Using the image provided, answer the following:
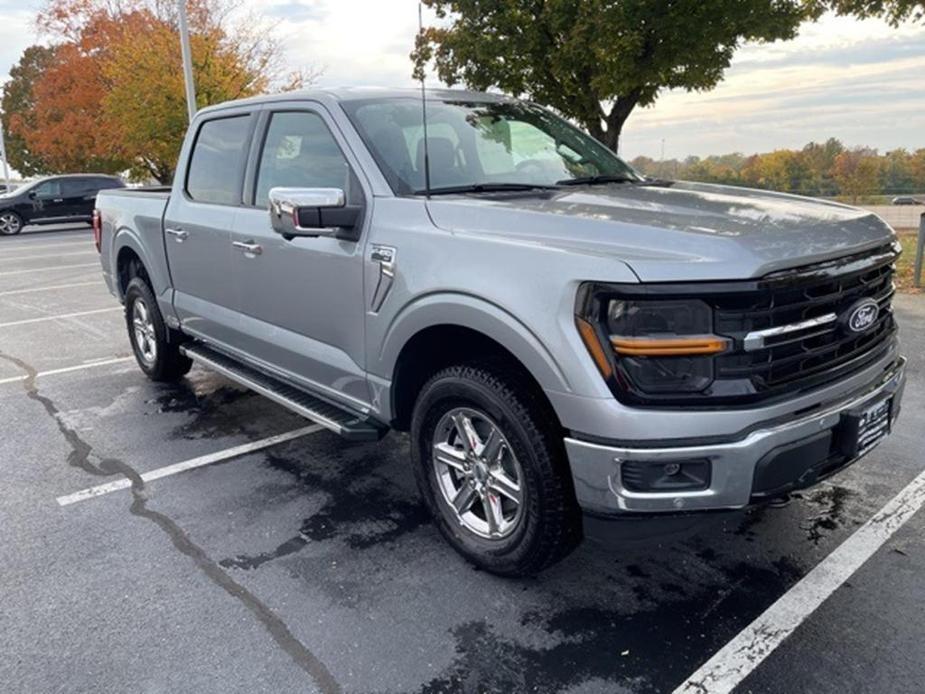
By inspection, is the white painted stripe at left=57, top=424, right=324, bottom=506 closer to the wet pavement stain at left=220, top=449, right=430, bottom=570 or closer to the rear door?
the wet pavement stain at left=220, top=449, right=430, bottom=570

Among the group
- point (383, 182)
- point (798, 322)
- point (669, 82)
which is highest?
point (669, 82)

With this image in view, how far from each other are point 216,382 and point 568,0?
9.26 m

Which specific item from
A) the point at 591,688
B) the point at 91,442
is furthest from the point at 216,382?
the point at 591,688

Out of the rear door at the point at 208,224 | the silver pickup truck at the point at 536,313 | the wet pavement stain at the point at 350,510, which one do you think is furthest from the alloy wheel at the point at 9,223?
the wet pavement stain at the point at 350,510

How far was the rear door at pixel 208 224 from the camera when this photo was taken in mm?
4480

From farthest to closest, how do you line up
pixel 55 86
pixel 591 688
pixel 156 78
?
pixel 55 86
pixel 156 78
pixel 591 688

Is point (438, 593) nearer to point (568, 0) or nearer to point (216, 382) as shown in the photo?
point (216, 382)

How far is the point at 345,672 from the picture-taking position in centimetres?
256

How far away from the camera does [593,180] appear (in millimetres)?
3867

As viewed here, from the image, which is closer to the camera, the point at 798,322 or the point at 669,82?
the point at 798,322

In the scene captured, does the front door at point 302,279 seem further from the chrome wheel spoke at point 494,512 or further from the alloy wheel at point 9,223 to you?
the alloy wheel at point 9,223

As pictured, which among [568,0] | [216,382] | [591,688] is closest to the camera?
[591,688]

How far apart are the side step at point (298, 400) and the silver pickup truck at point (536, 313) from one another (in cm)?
2

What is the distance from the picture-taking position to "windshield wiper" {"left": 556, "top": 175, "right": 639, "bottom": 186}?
3763mm
